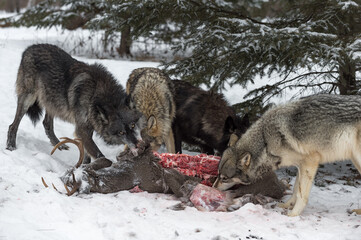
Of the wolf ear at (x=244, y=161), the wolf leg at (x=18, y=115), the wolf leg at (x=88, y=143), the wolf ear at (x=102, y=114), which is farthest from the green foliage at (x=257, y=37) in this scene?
the wolf leg at (x=18, y=115)

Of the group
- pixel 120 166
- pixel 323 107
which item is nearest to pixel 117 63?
pixel 120 166

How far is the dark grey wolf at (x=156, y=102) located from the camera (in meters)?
6.12

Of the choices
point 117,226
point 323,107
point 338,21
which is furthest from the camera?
point 338,21

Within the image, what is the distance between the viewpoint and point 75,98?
593cm

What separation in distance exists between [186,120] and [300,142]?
277 cm

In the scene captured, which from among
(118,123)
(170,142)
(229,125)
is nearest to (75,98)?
(118,123)

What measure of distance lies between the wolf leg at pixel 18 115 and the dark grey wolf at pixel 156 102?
1809 millimetres

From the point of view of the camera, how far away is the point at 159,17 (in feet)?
20.2

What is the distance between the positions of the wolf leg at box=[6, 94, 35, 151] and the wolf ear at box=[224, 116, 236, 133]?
11.3 feet

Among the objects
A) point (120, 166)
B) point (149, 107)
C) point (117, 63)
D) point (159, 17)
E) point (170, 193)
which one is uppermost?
point (159, 17)

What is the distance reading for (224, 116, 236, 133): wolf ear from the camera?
588 centimetres

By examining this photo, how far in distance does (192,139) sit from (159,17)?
2220mm

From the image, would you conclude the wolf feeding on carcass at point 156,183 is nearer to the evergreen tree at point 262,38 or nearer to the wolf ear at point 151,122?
the wolf ear at point 151,122

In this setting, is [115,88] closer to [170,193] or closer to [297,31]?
[170,193]
